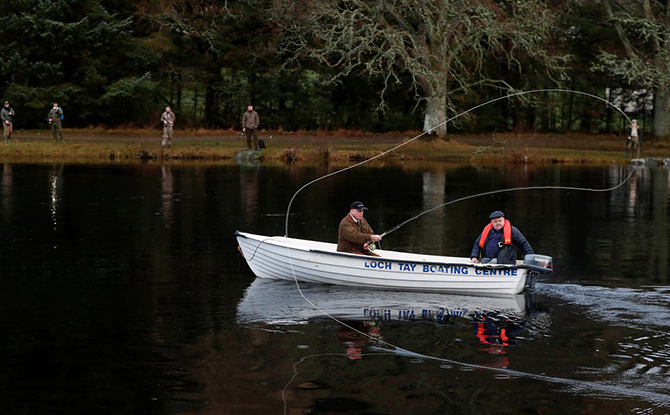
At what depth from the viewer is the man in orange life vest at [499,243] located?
706 inches

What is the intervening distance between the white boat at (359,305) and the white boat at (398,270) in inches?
5.6

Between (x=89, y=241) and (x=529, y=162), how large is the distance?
27863 mm

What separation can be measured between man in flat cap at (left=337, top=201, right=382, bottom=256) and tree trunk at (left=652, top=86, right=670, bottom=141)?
37043 millimetres

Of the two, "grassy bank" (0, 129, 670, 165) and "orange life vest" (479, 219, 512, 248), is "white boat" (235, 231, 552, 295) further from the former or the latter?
"grassy bank" (0, 129, 670, 165)

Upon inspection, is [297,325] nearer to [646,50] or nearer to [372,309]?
[372,309]

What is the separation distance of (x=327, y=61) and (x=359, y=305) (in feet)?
97.4

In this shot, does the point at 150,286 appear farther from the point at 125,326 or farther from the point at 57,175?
the point at 57,175

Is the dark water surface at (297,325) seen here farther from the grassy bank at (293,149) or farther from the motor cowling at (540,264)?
the grassy bank at (293,149)

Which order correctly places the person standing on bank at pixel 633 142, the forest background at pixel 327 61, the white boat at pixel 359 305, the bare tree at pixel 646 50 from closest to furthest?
the white boat at pixel 359 305
the forest background at pixel 327 61
the person standing on bank at pixel 633 142
the bare tree at pixel 646 50

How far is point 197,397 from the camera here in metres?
12.0

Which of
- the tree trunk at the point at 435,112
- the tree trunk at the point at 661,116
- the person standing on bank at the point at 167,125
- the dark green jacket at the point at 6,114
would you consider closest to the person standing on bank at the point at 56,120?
the dark green jacket at the point at 6,114

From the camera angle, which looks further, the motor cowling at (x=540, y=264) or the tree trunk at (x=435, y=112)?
the tree trunk at (x=435, y=112)

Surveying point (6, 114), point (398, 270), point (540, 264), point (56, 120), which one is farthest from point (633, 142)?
point (398, 270)

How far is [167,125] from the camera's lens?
150 feet
